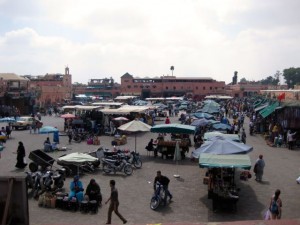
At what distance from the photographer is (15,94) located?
4653 cm

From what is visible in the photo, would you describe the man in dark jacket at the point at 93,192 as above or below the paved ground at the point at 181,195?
above

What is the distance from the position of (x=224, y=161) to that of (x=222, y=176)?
0.76 m

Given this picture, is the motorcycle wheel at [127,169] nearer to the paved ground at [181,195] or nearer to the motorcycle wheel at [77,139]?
the paved ground at [181,195]

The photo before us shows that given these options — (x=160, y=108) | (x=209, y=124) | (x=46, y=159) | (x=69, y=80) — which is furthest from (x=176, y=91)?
(x=46, y=159)

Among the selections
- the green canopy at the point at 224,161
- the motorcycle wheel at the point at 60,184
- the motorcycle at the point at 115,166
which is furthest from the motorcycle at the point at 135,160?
the green canopy at the point at 224,161

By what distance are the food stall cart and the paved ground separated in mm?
316

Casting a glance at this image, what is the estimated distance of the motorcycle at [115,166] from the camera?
14820 mm

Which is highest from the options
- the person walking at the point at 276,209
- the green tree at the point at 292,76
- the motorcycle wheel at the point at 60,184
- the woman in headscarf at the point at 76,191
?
the green tree at the point at 292,76

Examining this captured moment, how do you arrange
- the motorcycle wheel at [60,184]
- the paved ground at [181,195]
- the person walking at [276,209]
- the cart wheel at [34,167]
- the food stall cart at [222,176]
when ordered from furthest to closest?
the cart wheel at [34,167], the motorcycle wheel at [60,184], the food stall cart at [222,176], the paved ground at [181,195], the person walking at [276,209]

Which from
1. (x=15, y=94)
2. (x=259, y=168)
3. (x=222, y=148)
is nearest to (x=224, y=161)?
(x=222, y=148)

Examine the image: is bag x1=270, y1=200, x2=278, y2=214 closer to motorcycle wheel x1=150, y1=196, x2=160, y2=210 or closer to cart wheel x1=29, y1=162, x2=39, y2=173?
motorcycle wheel x1=150, y1=196, x2=160, y2=210

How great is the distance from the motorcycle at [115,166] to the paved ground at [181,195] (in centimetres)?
26

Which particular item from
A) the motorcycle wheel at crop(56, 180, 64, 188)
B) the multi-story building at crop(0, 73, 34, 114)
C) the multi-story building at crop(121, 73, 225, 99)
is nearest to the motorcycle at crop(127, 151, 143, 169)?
the motorcycle wheel at crop(56, 180, 64, 188)

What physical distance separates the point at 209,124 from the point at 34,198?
1475 cm
